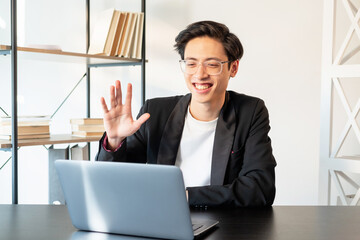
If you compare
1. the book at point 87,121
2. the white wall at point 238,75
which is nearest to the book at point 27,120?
the book at point 87,121

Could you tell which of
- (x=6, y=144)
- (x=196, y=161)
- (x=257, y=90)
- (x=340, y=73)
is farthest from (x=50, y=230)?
(x=257, y=90)

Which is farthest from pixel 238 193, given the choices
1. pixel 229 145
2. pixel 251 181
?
pixel 229 145

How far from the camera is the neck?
1837 mm

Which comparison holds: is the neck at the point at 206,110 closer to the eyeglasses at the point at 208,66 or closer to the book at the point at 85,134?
the eyeglasses at the point at 208,66

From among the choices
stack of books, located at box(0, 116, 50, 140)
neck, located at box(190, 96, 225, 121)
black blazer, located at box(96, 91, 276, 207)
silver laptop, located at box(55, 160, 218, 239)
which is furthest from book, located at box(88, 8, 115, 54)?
silver laptop, located at box(55, 160, 218, 239)

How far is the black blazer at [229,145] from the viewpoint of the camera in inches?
62.4

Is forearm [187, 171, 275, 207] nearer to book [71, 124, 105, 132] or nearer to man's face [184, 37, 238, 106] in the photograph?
man's face [184, 37, 238, 106]

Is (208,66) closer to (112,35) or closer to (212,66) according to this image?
(212,66)

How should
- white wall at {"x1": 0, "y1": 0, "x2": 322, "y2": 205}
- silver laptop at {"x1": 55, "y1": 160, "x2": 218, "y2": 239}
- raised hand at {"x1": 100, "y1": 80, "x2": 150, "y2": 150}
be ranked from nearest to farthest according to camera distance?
silver laptop at {"x1": 55, "y1": 160, "x2": 218, "y2": 239}, raised hand at {"x1": 100, "y1": 80, "x2": 150, "y2": 150}, white wall at {"x1": 0, "y1": 0, "x2": 322, "y2": 205}

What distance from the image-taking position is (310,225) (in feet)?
3.82

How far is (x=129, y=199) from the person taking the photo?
3.43ft

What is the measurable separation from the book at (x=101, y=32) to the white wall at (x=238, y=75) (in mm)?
475

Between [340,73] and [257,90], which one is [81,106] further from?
[340,73]

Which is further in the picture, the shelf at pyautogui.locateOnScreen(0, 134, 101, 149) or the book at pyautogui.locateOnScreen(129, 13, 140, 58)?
the book at pyautogui.locateOnScreen(129, 13, 140, 58)
